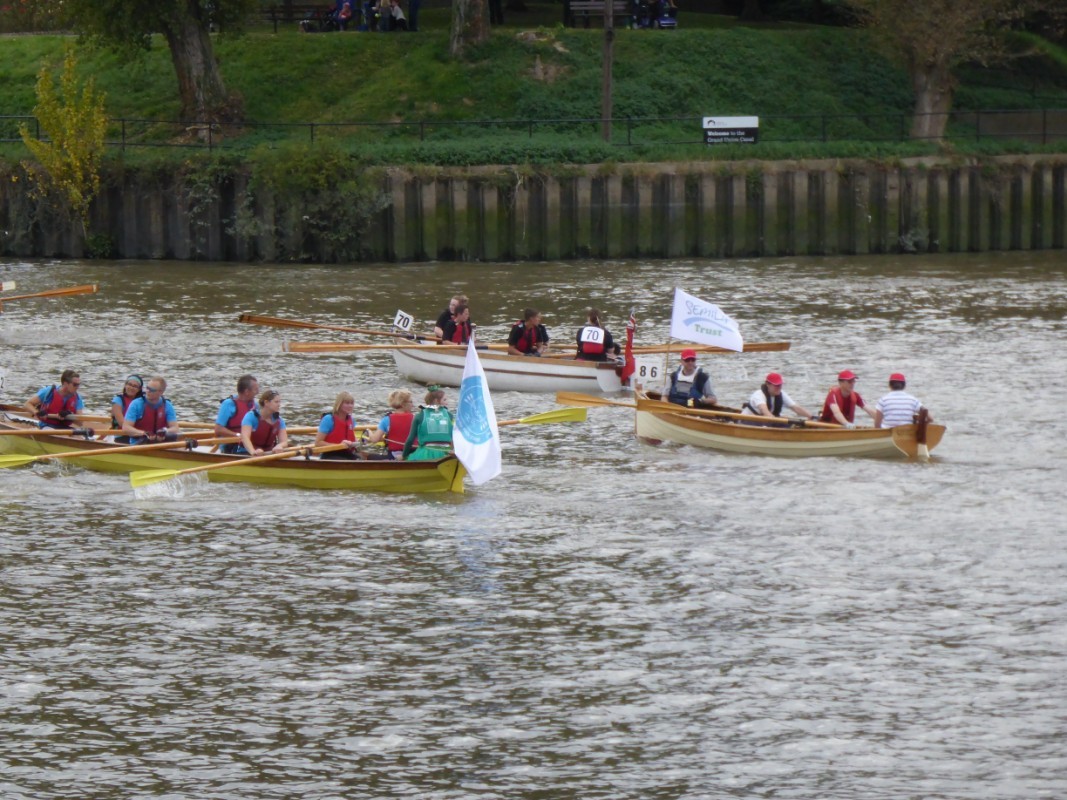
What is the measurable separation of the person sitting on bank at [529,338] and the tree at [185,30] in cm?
2392

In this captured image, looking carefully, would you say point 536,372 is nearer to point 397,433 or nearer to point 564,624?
point 397,433

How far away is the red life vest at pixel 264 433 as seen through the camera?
78.2 ft

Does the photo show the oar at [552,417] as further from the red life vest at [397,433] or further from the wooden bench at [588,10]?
the wooden bench at [588,10]

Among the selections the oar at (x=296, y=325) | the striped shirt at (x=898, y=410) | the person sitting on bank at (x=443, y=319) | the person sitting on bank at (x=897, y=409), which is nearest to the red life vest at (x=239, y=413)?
the person sitting on bank at (x=443, y=319)

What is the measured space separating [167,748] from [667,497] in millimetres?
9862

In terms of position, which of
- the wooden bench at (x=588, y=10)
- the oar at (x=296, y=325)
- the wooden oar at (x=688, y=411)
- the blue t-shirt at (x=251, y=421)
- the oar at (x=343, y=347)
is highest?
the wooden bench at (x=588, y=10)

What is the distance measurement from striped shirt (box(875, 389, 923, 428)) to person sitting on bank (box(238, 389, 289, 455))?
8564mm

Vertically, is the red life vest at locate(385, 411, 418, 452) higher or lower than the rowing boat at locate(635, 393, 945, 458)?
higher

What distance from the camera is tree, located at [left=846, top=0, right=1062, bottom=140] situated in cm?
5306

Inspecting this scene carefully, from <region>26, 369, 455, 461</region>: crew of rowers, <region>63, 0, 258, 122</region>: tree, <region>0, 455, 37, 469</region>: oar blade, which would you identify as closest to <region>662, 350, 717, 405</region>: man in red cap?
<region>26, 369, 455, 461</region>: crew of rowers

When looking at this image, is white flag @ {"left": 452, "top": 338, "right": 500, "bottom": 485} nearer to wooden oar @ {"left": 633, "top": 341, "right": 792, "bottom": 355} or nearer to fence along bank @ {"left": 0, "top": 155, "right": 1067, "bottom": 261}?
wooden oar @ {"left": 633, "top": 341, "right": 792, "bottom": 355}

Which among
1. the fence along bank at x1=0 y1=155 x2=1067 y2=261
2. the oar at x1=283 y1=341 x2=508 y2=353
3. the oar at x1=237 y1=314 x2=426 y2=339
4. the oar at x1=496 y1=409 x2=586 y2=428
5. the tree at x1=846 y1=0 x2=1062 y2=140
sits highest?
the tree at x1=846 y1=0 x2=1062 y2=140

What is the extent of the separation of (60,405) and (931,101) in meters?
36.1

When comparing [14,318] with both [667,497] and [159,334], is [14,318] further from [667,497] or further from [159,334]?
[667,497]
